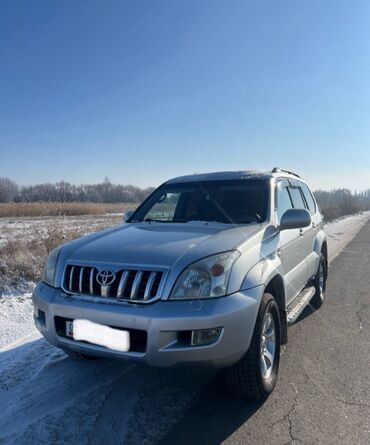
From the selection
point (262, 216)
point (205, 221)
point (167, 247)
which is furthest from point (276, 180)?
point (167, 247)

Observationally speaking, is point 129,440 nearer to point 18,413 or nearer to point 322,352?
point 18,413

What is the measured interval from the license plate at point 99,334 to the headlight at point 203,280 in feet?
1.48

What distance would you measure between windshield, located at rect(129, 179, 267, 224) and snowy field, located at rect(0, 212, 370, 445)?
5.21 ft

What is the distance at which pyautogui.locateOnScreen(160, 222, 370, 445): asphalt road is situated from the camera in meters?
2.52

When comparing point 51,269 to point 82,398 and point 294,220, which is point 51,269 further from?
point 294,220

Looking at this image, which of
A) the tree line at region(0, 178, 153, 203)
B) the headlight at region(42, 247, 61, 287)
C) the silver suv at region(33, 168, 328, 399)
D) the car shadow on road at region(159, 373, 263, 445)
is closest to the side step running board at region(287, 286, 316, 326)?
the silver suv at region(33, 168, 328, 399)

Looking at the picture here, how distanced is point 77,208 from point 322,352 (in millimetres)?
33774

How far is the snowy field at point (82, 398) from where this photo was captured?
2.49 m

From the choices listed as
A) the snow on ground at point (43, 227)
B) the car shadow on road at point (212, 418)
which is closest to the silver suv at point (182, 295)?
the car shadow on road at point (212, 418)

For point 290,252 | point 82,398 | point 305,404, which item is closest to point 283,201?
point 290,252

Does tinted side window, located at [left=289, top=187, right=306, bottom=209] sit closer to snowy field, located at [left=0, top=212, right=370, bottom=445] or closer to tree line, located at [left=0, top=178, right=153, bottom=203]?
snowy field, located at [left=0, top=212, right=370, bottom=445]

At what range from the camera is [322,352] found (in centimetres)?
390

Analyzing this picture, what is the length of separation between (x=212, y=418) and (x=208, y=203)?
7.21 feet

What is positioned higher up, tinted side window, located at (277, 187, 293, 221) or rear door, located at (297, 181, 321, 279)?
tinted side window, located at (277, 187, 293, 221)
